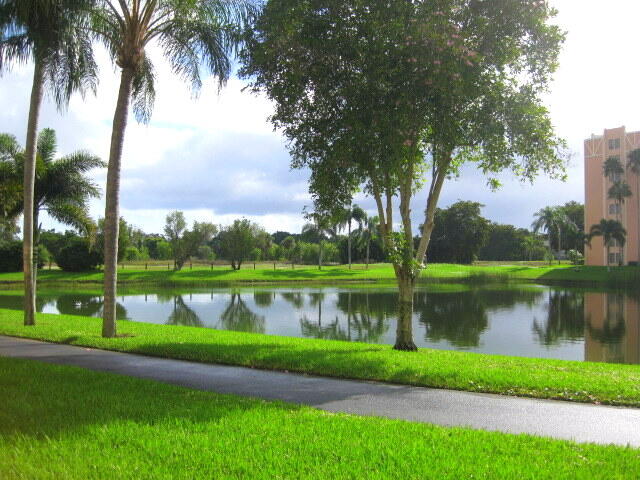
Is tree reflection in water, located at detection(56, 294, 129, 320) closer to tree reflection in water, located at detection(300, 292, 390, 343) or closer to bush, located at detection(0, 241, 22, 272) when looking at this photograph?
tree reflection in water, located at detection(300, 292, 390, 343)

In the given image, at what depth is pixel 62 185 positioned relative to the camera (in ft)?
81.9

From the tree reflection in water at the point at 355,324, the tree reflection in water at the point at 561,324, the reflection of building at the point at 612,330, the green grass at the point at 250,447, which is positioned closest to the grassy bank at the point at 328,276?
the reflection of building at the point at 612,330

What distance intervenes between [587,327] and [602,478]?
24.9 meters

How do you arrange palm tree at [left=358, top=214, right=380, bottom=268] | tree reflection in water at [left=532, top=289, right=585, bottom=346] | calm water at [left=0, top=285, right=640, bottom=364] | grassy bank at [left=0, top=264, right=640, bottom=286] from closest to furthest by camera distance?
calm water at [left=0, top=285, right=640, bottom=364], tree reflection in water at [left=532, top=289, right=585, bottom=346], grassy bank at [left=0, top=264, right=640, bottom=286], palm tree at [left=358, top=214, right=380, bottom=268]

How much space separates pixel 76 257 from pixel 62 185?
48.6 meters

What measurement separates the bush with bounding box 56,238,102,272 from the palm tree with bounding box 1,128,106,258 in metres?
46.4

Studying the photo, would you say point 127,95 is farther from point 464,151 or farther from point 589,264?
point 589,264

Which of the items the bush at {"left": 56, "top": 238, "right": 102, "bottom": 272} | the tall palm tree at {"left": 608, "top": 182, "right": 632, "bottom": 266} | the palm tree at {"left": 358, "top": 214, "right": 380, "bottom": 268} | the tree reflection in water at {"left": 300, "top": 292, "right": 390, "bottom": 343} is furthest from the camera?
the palm tree at {"left": 358, "top": 214, "right": 380, "bottom": 268}

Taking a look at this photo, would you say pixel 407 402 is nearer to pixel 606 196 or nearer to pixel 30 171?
pixel 30 171

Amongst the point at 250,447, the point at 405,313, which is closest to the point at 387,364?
the point at 405,313

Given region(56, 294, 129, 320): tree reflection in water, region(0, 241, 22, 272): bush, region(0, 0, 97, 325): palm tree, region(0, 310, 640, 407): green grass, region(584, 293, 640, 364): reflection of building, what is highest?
region(0, 0, 97, 325): palm tree

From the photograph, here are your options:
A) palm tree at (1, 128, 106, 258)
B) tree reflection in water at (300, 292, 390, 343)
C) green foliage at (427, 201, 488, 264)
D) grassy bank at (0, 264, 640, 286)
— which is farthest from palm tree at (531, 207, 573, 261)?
palm tree at (1, 128, 106, 258)

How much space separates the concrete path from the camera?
24.6 feet

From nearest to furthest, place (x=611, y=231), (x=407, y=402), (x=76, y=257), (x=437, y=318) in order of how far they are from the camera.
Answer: (x=407, y=402) → (x=437, y=318) → (x=76, y=257) → (x=611, y=231)
